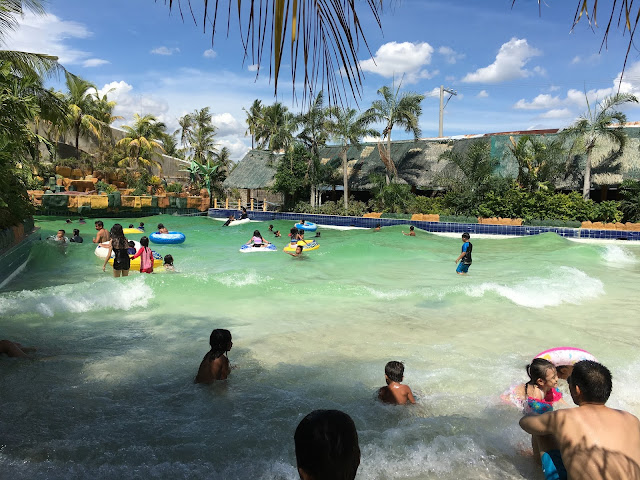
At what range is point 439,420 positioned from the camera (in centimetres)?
474

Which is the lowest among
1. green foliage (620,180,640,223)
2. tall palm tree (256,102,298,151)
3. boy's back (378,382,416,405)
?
boy's back (378,382,416,405)

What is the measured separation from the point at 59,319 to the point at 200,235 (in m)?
16.2

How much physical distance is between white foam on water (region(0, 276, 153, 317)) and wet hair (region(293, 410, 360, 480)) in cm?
805

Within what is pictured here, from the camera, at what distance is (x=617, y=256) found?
16.7 meters

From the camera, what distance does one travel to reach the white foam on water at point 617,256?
15542mm

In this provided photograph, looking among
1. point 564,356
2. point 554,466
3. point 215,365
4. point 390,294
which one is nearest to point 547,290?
point 390,294

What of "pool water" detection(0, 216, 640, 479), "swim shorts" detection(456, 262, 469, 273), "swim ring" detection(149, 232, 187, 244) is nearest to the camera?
"pool water" detection(0, 216, 640, 479)

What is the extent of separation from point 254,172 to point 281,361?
97.6 feet

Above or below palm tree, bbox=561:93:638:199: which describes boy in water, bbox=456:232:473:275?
below

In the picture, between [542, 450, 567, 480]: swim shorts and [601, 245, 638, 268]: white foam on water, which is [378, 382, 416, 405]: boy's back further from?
[601, 245, 638, 268]: white foam on water

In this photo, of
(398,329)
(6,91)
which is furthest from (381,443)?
(6,91)

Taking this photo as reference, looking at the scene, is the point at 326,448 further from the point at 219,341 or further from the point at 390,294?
the point at 390,294

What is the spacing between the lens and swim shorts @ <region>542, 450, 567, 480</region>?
3.07 meters

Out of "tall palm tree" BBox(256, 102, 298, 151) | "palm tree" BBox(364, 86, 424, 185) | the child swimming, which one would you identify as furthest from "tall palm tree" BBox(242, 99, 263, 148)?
the child swimming
